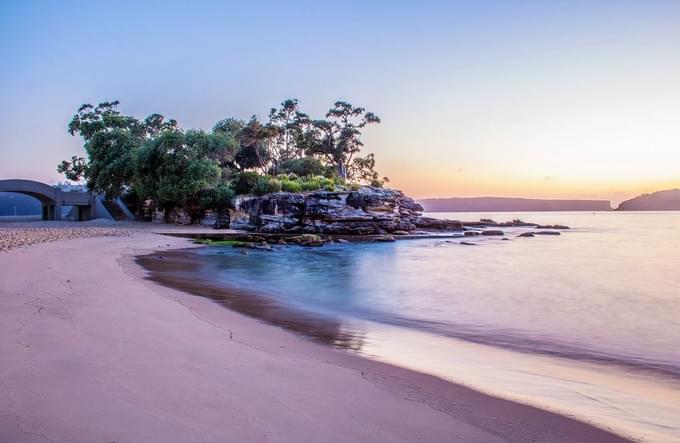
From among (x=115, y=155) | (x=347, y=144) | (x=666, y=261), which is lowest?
(x=666, y=261)

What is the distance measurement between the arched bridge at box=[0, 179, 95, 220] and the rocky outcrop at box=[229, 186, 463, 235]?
2110 centimetres

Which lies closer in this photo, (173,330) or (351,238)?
(173,330)

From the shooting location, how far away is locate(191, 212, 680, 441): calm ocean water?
175 inches

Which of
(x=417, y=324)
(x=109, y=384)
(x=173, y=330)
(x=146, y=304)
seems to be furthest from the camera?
(x=417, y=324)

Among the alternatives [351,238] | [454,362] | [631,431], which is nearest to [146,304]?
[454,362]

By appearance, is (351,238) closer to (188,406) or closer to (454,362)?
(454,362)

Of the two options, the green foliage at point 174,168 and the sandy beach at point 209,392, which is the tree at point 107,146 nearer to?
the green foliage at point 174,168

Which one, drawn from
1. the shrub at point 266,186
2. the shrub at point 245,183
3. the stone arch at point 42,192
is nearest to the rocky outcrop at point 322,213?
the shrub at point 266,186

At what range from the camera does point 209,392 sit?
327cm

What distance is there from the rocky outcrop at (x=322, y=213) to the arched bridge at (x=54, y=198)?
21104 millimetres

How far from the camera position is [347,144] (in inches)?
1996

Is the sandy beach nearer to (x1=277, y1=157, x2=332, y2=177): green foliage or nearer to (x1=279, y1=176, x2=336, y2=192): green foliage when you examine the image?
(x1=279, y1=176, x2=336, y2=192): green foliage

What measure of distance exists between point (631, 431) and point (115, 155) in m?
42.5

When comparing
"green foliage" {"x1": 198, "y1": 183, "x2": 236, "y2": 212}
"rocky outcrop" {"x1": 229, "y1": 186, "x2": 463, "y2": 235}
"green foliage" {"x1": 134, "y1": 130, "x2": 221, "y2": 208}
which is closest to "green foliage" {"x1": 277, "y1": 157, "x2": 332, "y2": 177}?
"green foliage" {"x1": 198, "y1": 183, "x2": 236, "y2": 212}
